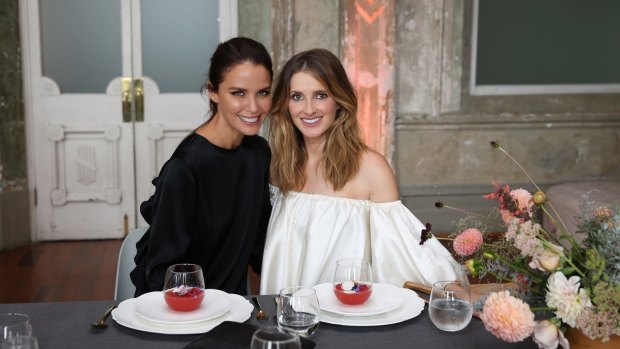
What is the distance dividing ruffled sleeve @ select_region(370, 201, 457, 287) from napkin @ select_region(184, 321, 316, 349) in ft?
2.62

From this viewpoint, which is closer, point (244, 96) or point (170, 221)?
point (170, 221)

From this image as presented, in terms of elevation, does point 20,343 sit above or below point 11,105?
below

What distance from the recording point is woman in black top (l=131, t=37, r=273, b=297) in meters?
2.29

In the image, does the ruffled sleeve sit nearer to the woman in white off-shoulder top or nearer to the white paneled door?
the woman in white off-shoulder top

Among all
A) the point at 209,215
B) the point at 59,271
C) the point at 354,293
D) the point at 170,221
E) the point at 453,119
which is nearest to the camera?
the point at 354,293

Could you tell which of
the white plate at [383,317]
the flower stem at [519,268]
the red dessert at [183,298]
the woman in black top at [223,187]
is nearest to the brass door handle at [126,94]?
the woman in black top at [223,187]

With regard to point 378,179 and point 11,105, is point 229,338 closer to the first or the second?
point 378,179

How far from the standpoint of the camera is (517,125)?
5.86 m

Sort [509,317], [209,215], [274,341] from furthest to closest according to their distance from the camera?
[209,215] < [509,317] < [274,341]

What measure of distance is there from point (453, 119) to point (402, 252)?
11.5ft

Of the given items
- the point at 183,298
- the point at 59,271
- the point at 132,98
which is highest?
the point at 132,98

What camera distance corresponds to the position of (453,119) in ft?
18.7

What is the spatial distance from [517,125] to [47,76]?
3.61 m

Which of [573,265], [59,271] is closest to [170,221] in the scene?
[573,265]
